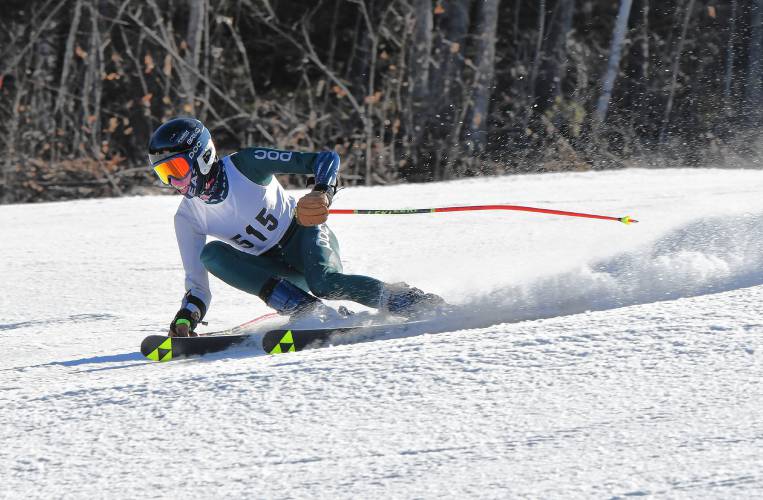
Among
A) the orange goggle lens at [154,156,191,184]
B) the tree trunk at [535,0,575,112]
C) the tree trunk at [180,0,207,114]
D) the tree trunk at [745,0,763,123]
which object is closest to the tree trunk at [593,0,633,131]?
the tree trunk at [535,0,575,112]

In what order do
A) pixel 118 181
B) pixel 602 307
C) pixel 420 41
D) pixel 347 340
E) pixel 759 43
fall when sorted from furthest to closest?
1. pixel 759 43
2. pixel 420 41
3. pixel 118 181
4. pixel 602 307
5. pixel 347 340

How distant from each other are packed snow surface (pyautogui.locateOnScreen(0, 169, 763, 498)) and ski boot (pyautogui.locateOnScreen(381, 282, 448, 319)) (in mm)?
80

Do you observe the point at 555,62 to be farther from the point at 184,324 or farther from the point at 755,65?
the point at 184,324

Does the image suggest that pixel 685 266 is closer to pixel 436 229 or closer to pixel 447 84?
pixel 436 229

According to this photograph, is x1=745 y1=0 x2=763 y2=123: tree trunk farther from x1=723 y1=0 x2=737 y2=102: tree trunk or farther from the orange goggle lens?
Result: the orange goggle lens

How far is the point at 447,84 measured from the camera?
476 inches

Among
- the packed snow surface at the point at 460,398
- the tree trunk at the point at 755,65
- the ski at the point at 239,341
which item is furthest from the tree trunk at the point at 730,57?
the ski at the point at 239,341

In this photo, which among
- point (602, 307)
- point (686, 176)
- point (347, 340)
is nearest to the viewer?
→ point (347, 340)

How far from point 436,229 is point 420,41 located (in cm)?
518

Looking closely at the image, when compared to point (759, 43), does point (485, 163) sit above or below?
below

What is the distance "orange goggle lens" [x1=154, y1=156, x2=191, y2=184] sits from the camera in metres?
4.12

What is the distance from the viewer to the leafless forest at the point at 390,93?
37.3 feet

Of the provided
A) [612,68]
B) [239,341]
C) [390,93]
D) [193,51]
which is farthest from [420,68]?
[239,341]

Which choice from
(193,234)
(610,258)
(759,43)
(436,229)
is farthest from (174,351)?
(759,43)
